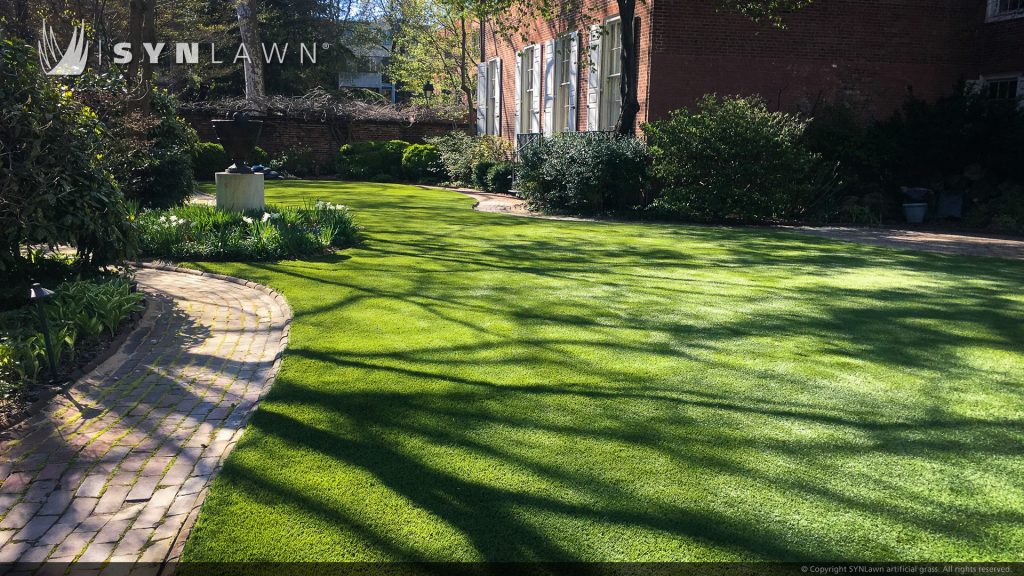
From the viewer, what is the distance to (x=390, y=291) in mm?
7480

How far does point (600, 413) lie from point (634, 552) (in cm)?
145

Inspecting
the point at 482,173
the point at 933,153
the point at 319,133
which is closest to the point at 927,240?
the point at 933,153

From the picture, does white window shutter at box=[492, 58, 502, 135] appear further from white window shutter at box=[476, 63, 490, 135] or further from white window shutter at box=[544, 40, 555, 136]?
white window shutter at box=[544, 40, 555, 136]

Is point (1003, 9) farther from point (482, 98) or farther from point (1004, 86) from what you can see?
point (482, 98)

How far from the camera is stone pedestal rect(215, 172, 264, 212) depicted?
37.8 ft

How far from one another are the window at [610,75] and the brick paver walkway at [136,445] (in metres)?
12.9

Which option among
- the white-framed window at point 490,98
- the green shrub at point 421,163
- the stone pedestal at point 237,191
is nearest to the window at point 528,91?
the white-framed window at point 490,98

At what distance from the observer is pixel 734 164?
1405 cm

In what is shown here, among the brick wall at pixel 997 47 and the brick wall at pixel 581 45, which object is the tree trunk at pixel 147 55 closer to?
the brick wall at pixel 581 45

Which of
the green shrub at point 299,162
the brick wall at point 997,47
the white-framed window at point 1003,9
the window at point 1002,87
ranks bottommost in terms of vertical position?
the green shrub at point 299,162

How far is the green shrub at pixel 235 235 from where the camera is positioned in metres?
9.26

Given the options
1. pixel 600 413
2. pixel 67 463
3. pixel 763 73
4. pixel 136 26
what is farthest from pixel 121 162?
pixel 763 73

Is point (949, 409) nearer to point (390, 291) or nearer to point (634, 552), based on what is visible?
point (634, 552)

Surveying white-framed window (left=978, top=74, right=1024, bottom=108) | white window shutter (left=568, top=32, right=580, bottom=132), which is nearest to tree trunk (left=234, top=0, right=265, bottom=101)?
white window shutter (left=568, top=32, right=580, bottom=132)
